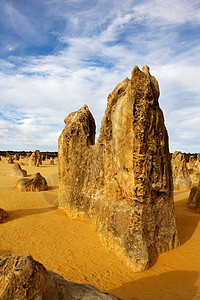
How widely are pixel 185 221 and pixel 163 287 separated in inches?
197

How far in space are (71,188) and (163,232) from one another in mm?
4399

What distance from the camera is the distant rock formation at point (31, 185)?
13.4 m

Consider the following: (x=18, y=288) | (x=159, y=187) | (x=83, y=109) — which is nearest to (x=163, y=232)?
(x=159, y=187)

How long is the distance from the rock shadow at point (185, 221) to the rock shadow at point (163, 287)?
189 centimetres

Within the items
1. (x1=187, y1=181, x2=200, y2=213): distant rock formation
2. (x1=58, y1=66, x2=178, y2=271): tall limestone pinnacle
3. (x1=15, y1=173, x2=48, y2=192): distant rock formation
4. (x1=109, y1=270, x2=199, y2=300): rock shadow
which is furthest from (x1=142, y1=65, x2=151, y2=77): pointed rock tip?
(x1=15, y1=173, x2=48, y2=192): distant rock formation

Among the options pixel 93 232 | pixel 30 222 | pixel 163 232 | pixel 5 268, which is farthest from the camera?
pixel 30 222

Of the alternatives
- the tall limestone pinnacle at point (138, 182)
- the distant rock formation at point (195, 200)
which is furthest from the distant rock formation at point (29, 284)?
the distant rock formation at point (195, 200)

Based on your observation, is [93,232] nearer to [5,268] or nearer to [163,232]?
[163,232]

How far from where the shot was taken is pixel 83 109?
407 inches

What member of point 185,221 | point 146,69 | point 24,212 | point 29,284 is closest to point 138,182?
point 146,69

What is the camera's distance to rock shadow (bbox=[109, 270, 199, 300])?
399 cm

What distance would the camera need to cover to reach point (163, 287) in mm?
4348

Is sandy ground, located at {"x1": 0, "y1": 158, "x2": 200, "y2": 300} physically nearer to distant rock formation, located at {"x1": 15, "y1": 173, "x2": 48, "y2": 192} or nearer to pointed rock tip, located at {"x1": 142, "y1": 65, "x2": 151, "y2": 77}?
distant rock formation, located at {"x1": 15, "y1": 173, "x2": 48, "y2": 192}

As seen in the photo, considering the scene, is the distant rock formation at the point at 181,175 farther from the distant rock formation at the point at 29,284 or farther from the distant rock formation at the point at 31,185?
the distant rock formation at the point at 29,284
